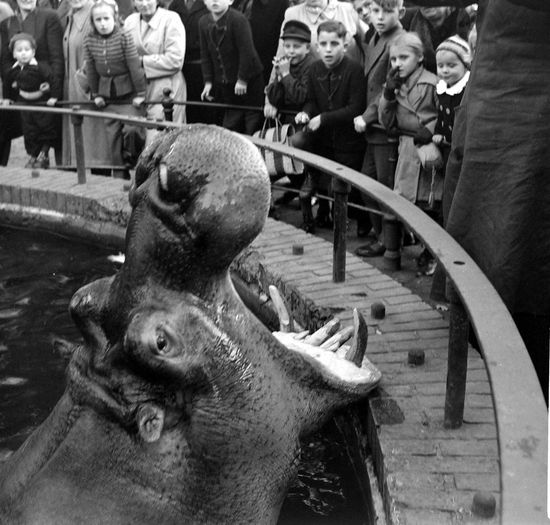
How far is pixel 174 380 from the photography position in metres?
2.40

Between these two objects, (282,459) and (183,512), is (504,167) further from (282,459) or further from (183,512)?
(183,512)

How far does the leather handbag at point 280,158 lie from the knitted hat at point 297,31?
1.97 feet

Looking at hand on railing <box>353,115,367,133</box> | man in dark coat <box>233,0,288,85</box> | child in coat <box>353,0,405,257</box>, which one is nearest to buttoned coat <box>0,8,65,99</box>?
man in dark coat <box>233,0,288,85</box>

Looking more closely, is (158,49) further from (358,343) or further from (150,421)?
(150,421)

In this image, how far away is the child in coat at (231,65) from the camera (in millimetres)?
8141

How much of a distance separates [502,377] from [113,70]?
720 cm

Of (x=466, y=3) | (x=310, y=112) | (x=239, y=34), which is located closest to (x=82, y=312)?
(x=466, y=3)

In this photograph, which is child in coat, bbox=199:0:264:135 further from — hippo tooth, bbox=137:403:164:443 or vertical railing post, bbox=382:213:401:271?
hippo tooth, bbox=137:403:164:443

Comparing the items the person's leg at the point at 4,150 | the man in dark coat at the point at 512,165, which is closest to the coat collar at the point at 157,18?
the person's leg at the point at 4,150

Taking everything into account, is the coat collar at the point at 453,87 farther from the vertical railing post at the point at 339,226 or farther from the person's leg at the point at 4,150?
the person's leg at the point at 4,150

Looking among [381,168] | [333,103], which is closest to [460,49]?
[381,168]

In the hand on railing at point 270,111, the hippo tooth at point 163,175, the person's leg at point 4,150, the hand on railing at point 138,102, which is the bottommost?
the person's leg at point 4,150

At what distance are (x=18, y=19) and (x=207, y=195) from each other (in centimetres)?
813

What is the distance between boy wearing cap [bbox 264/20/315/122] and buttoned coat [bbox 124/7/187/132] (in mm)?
1195
